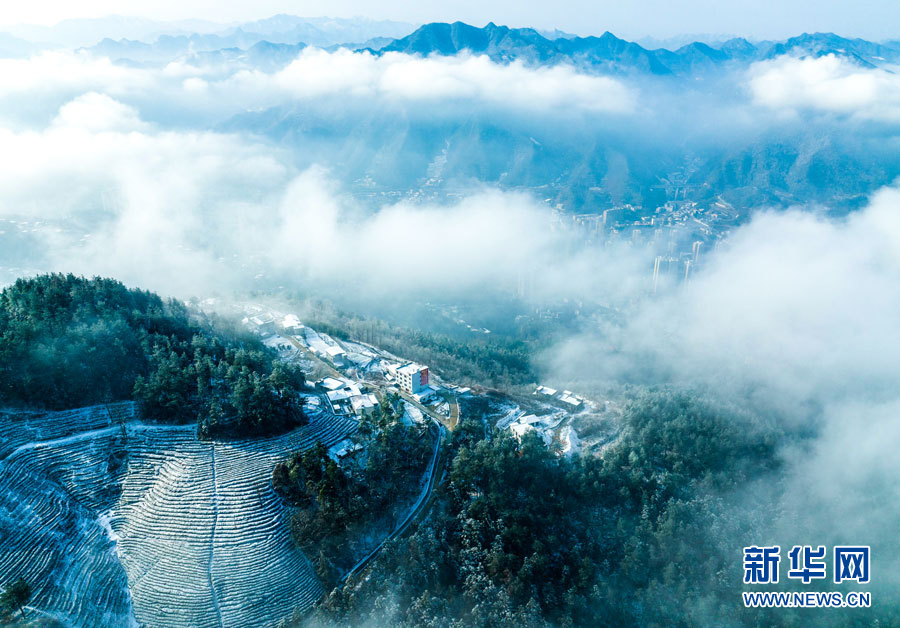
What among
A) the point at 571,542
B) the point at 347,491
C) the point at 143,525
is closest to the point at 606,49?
the point at 571,542

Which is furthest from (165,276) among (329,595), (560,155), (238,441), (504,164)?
(560,155)

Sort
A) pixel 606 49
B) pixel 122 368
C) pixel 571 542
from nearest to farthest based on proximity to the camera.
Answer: pixel 571 542 → pixel 122 368 → pixel 606 49

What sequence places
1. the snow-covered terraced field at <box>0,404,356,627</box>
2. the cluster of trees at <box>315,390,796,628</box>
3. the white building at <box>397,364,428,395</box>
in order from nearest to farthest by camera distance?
the snow-covered terraced field at <box>0,404,356,627</box>, the cluster of trees at <box>315,390,796,628</box>, the white building at <box>397,364,428,395</box>

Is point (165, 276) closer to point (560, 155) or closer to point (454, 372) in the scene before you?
point (454, 372)

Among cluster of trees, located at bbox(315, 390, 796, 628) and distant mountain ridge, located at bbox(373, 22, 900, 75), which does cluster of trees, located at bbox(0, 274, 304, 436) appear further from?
distant mountain ridge, located at bbox(373, 22, 900, 75)

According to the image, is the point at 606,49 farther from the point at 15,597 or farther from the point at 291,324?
the point at 15,597

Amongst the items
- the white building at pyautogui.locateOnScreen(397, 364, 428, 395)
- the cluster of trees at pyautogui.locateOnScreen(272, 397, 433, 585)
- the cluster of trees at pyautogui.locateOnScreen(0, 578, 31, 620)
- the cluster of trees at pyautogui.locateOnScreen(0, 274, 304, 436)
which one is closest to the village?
the white building at pyautogui.locateOnScreen(397, 364, 428, 395)
